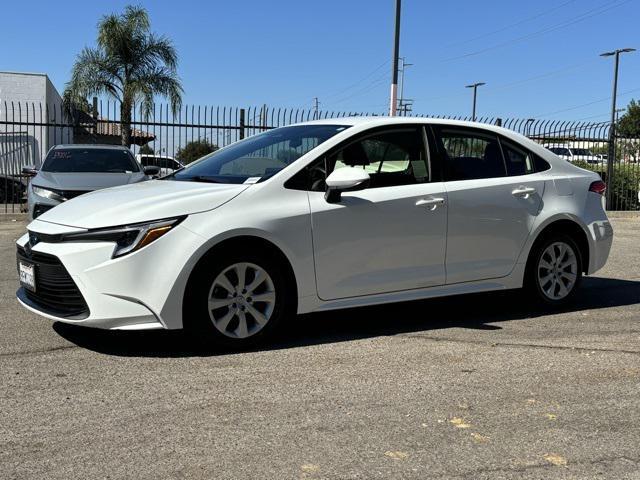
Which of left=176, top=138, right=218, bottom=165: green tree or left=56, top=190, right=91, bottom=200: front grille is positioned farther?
left=176, top=138, right=218, bottom=165: green tree

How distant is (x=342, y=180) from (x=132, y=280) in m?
1.57

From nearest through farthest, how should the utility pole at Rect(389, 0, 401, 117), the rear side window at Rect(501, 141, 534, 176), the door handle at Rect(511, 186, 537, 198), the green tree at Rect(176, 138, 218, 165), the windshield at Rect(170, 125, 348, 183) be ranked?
1. the windshield at Rect(170, 125, 348, 183)
2. the door handle at Rect(511, 186, 537, 198)
3. the rear side window at Rect(501, 141, 534, 176)
4. the utility pole at Rect(389, 0, 401, 117)
5. the green tree at Rect(176, 138, 218, 165)

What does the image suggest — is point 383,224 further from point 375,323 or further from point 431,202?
point 375,323

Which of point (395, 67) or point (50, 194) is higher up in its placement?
point (395, 67)

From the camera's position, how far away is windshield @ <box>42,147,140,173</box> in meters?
11.3

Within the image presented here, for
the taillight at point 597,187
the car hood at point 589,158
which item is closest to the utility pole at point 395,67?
the car hood at point 589,158

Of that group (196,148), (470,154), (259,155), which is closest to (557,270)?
(470,154)

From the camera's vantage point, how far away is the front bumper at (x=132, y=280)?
14.7 feet

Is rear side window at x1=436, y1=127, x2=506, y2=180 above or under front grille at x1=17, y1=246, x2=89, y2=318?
above

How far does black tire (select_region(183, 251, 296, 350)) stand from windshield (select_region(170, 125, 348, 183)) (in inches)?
24.9

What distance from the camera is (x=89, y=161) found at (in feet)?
37.8

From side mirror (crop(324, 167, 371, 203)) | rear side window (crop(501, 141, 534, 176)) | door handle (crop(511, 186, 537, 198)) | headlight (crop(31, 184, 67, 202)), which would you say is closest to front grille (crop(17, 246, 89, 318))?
side mirror (crop(324, 167, 371, 203))

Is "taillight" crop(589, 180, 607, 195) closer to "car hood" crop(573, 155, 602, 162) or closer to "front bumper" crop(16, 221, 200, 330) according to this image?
"front bumper" crop(16, 221, 200, 330)

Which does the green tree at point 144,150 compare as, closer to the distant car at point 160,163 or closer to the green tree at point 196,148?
the distant car at point 160,163
